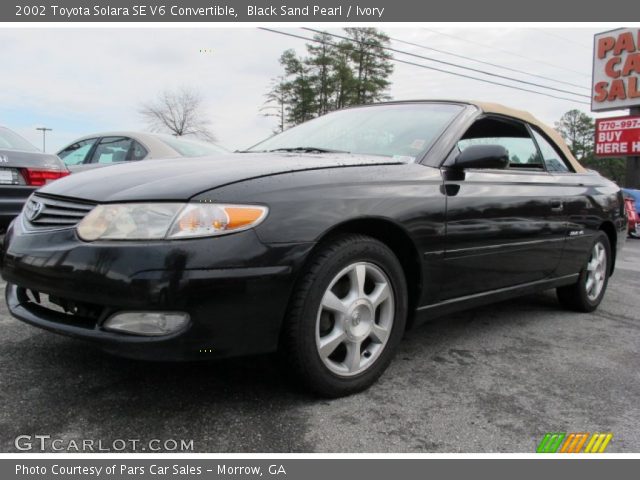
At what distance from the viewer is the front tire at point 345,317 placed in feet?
6.93

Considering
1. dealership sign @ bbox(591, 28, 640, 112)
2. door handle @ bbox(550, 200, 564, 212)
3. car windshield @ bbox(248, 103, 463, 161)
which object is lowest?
door handle @ bbox(550, 200, 564, 212)

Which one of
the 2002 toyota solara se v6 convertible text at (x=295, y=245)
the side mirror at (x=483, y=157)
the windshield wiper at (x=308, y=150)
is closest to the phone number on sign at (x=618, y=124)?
the 2002 toyota solara se v6 convertible text at (x=295, y=245)

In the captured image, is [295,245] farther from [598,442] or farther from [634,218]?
[634,218]

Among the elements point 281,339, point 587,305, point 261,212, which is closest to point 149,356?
point 281,339

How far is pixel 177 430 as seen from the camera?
77.9 inches

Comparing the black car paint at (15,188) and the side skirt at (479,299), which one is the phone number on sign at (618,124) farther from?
the black car paint at (15,188)

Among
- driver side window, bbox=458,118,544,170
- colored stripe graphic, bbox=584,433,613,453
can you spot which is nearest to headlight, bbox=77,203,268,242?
colored stripe graphic, bbox=584,433,613,453

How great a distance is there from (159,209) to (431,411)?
1.36 metres

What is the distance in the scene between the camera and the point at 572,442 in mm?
2053

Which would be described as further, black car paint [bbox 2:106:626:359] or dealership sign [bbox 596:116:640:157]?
dealership sign [bbox 596:116:640:157]

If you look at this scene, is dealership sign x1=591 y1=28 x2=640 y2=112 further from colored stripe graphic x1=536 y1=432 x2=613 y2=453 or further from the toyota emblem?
the toyota emblem

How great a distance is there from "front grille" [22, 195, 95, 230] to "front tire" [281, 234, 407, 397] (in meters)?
0.90

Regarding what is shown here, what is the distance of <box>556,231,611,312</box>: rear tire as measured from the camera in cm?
410

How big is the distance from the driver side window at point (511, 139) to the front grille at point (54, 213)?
6.94ft
